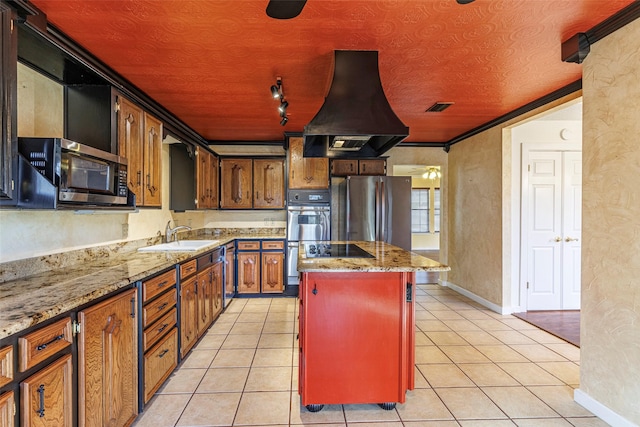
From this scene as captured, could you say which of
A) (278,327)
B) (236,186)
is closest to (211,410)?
(278,327)

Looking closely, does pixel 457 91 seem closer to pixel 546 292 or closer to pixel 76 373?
pixel 546 292

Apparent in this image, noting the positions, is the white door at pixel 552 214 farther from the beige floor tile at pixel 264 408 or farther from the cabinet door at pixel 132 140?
the cabinet door at pixel 132 140

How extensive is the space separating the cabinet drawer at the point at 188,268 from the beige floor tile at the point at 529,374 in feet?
9.09

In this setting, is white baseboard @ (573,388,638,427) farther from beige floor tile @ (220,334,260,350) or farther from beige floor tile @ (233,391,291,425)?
beige floor tile @ (220,334,260,350)

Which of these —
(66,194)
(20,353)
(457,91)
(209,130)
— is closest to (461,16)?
(457,91)

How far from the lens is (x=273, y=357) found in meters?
2.86

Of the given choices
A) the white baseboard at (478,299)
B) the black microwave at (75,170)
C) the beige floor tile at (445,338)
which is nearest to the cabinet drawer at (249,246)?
the black microwave at (75,170)

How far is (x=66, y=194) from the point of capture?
5.71ft

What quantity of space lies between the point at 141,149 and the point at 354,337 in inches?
90.1

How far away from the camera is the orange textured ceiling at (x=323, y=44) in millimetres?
1766

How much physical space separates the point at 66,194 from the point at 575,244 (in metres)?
5.19

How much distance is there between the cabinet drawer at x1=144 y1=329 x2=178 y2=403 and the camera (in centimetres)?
208

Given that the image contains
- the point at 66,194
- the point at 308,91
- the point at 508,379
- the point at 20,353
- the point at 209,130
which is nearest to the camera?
the point at 20,353

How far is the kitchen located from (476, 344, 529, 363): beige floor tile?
2.19 ft
